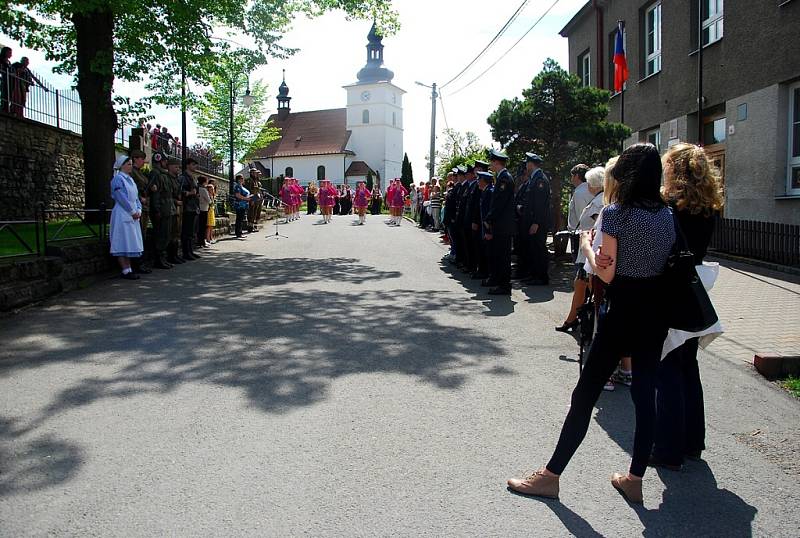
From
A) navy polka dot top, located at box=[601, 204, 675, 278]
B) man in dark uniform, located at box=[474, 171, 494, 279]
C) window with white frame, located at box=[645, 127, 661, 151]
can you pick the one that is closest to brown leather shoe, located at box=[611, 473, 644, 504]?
navy polka dot top, located at box=[601, 204, 675, 278]

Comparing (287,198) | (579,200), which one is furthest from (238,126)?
(579,200)

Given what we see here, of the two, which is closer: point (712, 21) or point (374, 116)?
point (712, 21)

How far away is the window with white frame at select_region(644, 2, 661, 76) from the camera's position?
19847 mm

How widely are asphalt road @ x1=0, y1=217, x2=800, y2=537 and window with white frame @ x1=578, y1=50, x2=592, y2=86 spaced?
65.9 ft

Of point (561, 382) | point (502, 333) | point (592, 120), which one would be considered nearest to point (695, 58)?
point (592, 120)

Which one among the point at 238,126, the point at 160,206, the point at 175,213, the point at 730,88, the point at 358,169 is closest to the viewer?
the point at 160,206

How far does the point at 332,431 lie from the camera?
4.38m

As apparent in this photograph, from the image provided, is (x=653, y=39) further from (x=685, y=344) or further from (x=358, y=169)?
(x=358, y=169)

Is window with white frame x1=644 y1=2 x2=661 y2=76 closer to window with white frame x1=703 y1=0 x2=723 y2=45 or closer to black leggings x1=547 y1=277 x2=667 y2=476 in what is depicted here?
window with white frame x1=703 y1=0 x2=723 y2=45

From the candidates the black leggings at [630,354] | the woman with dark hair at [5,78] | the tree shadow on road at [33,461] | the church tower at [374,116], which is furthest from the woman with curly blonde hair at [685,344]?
the church tower at [374,116]

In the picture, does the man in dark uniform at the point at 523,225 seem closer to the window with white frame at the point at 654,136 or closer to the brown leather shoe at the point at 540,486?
the brown leather shoe at the point at 540,486

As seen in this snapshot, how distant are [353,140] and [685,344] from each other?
100089 millimetres

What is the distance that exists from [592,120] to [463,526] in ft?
39.4

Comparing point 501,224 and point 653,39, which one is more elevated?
point 653,39
